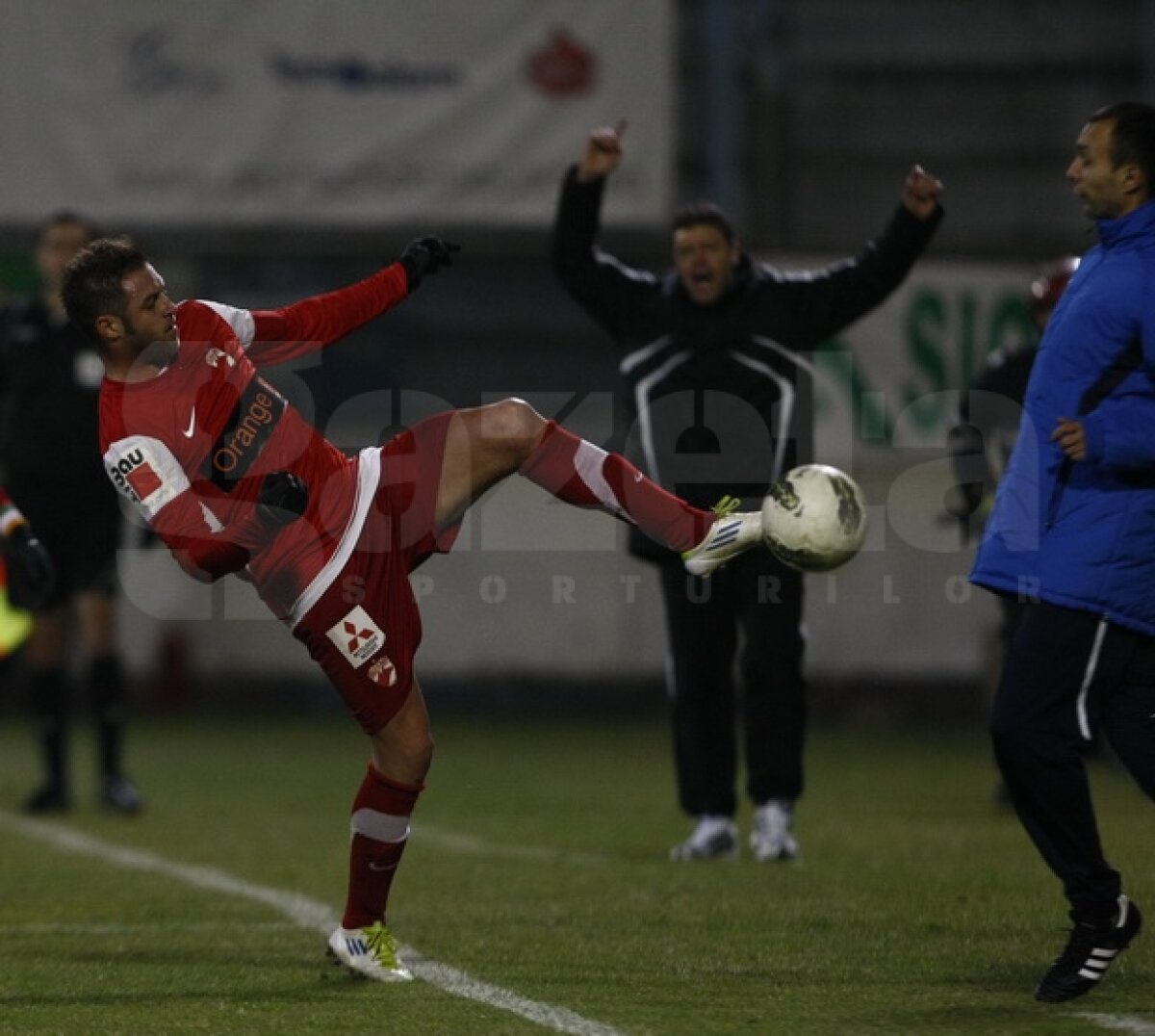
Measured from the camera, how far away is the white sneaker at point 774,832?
782 centimetres

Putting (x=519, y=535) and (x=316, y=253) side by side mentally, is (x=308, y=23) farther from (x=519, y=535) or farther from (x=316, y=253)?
(x=519, y=535)

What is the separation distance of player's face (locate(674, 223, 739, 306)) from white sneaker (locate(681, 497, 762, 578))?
7.61 ft

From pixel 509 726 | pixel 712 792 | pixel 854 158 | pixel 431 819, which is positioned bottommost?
pixel 509 726

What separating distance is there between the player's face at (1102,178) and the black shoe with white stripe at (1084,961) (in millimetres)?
1585

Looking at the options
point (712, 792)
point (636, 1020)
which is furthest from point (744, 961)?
point (712, 792)

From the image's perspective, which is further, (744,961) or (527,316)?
(527,316)

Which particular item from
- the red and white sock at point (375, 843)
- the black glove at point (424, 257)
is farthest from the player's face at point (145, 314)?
the red and white sock at point (375, 843)

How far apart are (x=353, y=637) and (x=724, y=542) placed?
0.98 meters

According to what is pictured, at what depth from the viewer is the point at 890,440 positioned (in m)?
15.2

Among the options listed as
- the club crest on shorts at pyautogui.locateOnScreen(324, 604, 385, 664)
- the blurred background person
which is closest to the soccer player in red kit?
the club crest on shorts at pyautogui.locateOnScreen(324, 604, 385, 664)

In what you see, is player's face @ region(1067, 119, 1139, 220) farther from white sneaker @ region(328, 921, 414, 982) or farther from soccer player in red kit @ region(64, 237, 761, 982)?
white sneaker @ region(328, 921, 414, 982)

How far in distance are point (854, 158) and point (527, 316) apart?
3.21 m

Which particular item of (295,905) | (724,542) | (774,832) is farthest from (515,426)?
(774,832)

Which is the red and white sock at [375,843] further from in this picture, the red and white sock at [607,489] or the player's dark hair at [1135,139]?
the player's dark hair at [1135,139]
